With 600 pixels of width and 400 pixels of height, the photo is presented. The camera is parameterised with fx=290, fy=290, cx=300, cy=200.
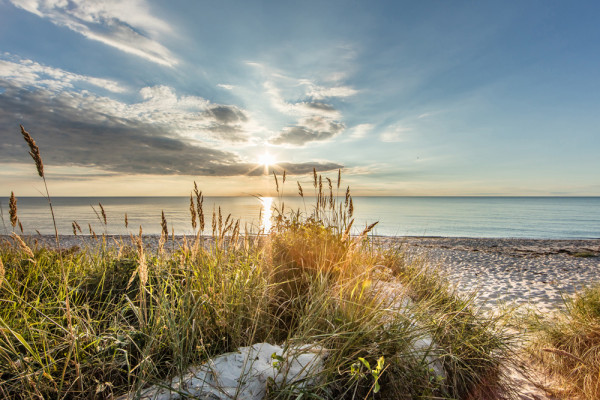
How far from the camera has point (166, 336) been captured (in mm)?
2205

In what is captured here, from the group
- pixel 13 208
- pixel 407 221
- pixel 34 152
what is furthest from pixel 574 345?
pixel 407 221

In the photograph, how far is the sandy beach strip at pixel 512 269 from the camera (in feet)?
25.1

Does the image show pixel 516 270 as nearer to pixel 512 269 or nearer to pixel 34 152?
pixel 512 269

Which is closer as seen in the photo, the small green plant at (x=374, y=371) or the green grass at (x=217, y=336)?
the small green plant at (x=374, y=371)

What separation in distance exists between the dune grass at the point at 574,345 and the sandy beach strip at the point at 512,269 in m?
1.11

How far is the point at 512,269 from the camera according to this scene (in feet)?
42.6

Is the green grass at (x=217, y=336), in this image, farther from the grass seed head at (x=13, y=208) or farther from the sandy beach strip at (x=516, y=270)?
the sandy beach strip at (x=516, y=270)

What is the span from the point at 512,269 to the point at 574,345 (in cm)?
1112

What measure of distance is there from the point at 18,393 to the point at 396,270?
16.7 feet

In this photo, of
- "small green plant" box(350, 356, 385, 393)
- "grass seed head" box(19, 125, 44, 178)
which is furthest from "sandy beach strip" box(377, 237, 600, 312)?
"grass seed head" box(19, 125, 44, 178)

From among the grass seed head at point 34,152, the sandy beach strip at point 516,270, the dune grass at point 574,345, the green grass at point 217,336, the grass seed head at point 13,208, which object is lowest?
the sandy beach strip at point 516,270

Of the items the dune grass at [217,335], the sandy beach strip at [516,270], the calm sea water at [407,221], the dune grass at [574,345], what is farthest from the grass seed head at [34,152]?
the sandy beach strip at [516,270]

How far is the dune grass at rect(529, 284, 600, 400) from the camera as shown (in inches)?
128

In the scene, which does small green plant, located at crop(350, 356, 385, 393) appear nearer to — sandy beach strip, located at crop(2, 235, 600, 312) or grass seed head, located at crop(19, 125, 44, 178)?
grass seed head, located at crop(19, 125, 44, 178)
